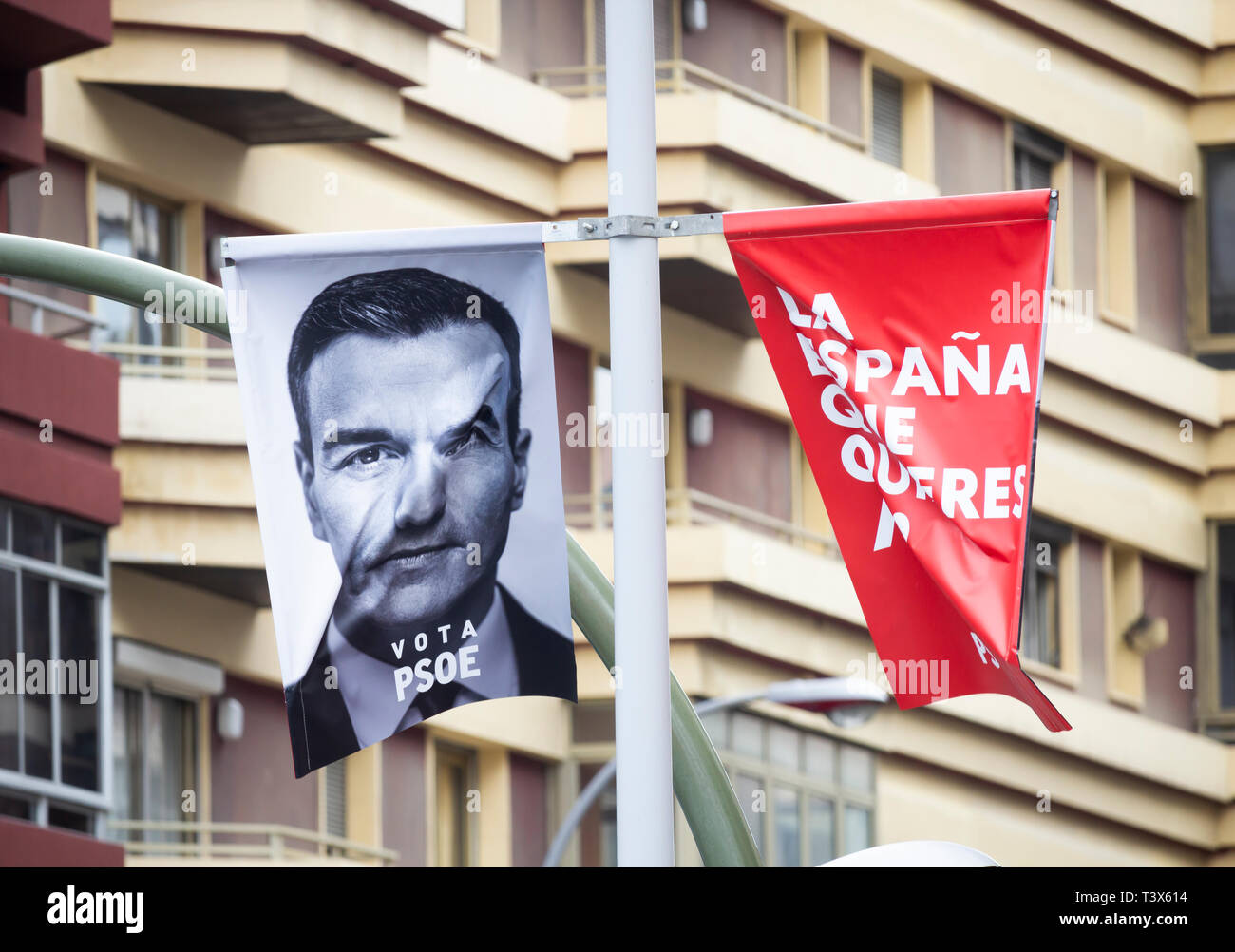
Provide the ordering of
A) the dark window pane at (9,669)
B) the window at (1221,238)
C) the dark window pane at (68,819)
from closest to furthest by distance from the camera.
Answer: the dark window pane at (9,669), the dark window pane at (68,819), the window at (1221,238)

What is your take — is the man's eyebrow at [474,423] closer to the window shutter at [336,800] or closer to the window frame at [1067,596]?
the window shutter at [336,800]

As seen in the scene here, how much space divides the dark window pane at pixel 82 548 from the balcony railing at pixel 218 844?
3.12m

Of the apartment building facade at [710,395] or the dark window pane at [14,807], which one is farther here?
the apartment building facade at [710,395]

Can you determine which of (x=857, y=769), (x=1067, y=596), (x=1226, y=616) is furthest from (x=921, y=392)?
(x=1226, y=616)

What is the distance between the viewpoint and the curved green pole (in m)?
10.1

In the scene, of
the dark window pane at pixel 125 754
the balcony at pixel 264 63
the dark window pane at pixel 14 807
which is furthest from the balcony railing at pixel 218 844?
the balcony at pixel 264 63

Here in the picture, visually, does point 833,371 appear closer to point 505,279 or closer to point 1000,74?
point 505,279

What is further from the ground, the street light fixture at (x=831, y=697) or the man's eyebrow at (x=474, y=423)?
the street light fixture at (x=831, y=697)

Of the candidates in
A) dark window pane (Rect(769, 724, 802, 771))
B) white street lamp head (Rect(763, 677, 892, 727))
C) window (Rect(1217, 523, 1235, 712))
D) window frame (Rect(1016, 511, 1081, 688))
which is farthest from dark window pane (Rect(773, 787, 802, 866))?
window (Rect(1217, 523, 1235, 712))

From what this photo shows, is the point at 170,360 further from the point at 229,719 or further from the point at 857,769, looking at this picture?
the point at 857,769

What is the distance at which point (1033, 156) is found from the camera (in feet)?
126

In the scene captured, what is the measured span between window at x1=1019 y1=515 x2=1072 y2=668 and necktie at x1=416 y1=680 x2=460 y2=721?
91.7ft

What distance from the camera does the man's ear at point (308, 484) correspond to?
10016mm
